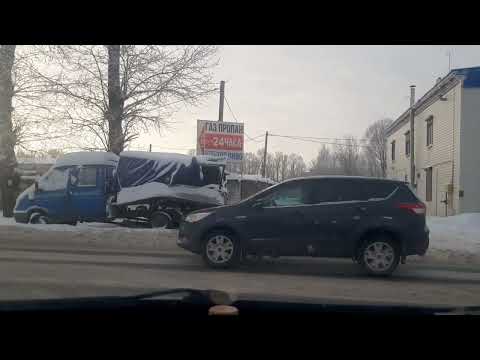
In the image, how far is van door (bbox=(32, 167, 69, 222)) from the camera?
46.8 feet

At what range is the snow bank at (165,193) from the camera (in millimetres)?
14297

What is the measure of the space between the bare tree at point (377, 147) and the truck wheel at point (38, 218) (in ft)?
35.6

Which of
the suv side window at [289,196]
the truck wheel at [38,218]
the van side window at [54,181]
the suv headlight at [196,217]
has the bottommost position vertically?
the truck wheel at [38,218]

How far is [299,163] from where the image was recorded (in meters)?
15.5

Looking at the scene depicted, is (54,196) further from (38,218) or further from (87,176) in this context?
(87,176)

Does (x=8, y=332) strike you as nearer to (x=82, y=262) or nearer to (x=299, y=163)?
(x=82, y=262)

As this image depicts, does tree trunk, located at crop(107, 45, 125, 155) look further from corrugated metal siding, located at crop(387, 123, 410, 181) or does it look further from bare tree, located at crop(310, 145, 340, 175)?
corrugated metal siding, located at crop(387, 123, 410, 181)

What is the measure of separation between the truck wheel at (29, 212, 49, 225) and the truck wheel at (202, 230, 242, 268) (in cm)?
755

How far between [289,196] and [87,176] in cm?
789

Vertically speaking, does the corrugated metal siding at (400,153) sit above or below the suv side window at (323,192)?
above

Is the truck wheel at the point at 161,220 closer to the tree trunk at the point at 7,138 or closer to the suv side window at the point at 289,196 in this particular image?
the suv side window at the point at 289,196

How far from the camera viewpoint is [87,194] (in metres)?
14.4

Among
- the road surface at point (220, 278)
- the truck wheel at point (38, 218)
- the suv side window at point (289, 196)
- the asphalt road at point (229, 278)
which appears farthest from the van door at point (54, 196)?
the suv side window at point (289, 196)
